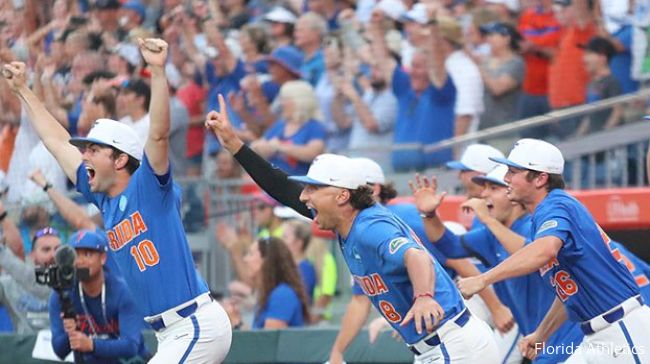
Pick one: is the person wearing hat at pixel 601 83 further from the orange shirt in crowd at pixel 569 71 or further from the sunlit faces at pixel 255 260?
the sunlit faces at pixel 255 260

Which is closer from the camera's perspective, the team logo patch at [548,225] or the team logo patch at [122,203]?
the team logo patch at [548,225]

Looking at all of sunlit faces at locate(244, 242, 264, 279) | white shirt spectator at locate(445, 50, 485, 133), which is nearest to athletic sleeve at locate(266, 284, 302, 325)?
sunlit faces at locate(244, 242, 264, 279)

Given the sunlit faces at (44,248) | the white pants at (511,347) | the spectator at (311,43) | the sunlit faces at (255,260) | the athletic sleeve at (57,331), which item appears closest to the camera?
the athletic sleeve at (57,331)

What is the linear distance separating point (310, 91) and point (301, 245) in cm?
148

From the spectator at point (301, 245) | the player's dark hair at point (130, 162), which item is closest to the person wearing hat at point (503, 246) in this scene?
the player's dark hair at point (130, 162)

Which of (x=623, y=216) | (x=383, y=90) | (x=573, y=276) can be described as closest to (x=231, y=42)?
(x=383, y=90)

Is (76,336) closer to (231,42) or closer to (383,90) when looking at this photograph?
(383,90)

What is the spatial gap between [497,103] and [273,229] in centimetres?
220

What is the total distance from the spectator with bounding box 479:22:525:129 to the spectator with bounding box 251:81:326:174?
4.79 feet

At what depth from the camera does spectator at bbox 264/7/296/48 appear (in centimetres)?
1412

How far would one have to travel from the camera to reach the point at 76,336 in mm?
8898

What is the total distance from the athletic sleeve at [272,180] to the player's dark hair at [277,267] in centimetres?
271

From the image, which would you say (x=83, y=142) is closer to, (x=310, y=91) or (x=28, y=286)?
(x=28, y=286)

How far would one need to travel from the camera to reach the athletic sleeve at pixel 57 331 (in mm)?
9250
